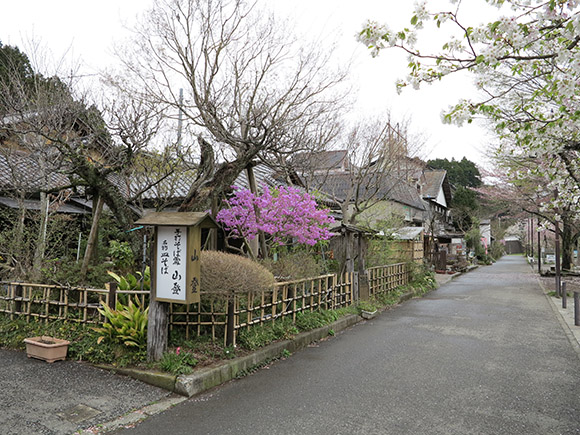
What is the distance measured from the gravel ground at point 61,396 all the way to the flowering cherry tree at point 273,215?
186 inches

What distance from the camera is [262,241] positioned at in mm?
9812

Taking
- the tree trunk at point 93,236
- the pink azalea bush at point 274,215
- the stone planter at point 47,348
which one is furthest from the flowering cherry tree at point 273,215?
the stone planter at point 47,348

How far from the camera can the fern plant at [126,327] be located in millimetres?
5609

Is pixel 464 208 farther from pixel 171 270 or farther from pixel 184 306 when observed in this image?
pixel 171 270

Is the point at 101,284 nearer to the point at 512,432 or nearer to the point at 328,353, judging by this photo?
the point at 328,353

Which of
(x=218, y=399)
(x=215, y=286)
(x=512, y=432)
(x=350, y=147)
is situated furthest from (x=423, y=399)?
(x=350, y=147)

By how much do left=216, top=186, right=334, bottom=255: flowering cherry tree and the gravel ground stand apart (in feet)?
15.5

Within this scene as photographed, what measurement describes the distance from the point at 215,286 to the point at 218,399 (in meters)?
1.55

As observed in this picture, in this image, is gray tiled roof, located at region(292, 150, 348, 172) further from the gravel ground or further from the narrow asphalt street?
the gravel ground

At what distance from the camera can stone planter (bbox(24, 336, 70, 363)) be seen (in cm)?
574

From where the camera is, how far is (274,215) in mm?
9773

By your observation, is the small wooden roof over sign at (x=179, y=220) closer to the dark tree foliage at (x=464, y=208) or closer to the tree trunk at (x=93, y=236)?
the tree trunk at (x=93, y=236)

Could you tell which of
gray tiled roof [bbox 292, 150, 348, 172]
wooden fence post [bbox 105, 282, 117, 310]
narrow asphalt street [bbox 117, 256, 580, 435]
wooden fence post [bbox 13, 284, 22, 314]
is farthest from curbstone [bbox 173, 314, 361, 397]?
gray tiled roof [bbox 292, 150, 348, 172]

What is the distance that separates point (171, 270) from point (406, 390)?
11.4ft
